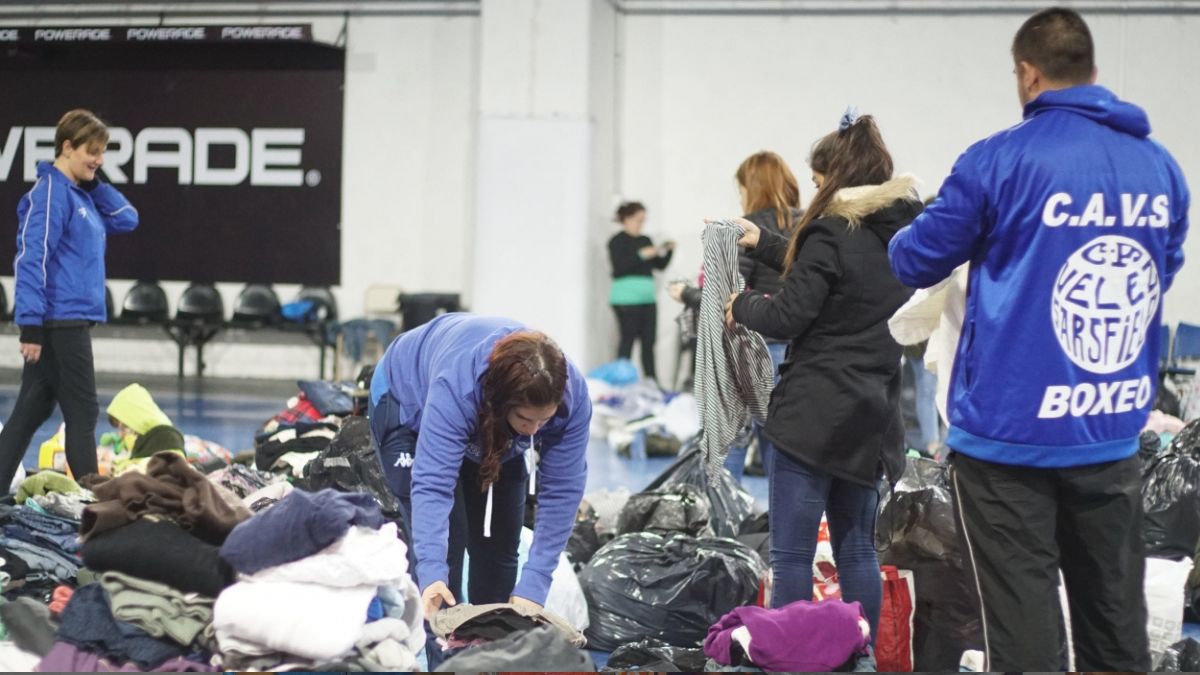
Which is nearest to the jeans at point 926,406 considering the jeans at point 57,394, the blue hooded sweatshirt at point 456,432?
the jeans at point 57,394

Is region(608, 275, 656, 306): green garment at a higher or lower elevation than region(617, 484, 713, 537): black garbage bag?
higher

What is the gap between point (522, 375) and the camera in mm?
2498

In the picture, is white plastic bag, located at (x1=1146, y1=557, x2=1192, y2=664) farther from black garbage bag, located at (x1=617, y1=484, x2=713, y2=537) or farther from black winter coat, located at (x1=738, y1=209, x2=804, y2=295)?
black garbage bag, located at (x1=617, y1=484, x2=713, y2=537)

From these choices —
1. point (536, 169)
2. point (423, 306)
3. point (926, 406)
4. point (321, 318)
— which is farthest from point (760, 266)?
point (321, 318)

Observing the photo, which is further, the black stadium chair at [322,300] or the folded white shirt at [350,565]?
the black stadium chair at [322,300]

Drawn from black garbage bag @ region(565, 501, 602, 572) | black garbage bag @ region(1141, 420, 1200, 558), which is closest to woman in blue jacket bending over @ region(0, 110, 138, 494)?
black garbage bag @ region(565, 501, 602, 572)

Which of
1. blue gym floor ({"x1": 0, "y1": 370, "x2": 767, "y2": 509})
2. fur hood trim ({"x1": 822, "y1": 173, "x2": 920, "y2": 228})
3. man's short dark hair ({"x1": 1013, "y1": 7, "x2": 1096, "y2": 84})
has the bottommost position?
blue gym floor ({"x1": 0, "y1": 370, "x2": 767, "y2": 509})

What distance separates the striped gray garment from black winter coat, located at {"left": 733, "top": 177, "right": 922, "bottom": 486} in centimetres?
39

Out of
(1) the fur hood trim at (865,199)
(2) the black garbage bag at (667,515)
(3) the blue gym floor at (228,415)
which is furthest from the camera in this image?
(3) the blue gym floor at (228,415)

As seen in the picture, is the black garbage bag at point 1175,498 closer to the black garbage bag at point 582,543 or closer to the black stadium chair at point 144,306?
the black garbage bag at point 582,543

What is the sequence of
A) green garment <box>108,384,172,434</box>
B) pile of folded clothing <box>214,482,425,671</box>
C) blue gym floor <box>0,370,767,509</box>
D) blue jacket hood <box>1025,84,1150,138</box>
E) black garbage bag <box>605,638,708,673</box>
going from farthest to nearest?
1. blue gym floor <box>0,370,767,509</box>
2. green garment <box>108,384,172,434</box>
3. black garbage bag <box>605,638,708,673</box>
4. blue jacket hood <box>1025,84,1150,138</box>
5. pile of folded clothing <box>214,482,425,671</box>

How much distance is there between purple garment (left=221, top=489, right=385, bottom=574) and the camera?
218 centimetres

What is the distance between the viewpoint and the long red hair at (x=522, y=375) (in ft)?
8.20

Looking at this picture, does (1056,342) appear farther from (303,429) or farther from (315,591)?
(303,429)
